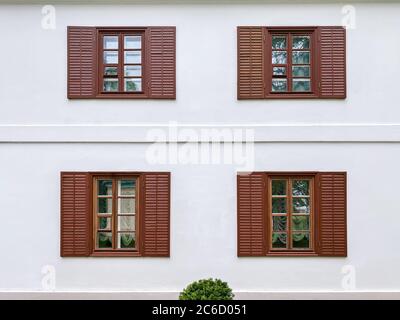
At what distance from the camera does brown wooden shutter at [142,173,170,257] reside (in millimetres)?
9516

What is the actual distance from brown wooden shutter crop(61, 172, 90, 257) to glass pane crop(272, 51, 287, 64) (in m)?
3.94

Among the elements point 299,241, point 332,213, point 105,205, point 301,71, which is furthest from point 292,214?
point 105,205

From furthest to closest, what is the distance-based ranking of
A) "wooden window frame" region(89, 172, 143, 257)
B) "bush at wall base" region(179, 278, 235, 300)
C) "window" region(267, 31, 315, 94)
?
"window" region(267, 31, 315, 94) → "wooden window frame" region(89, 172, 143, 257) → "bush at wall base" region(179, 278, 235, 300)

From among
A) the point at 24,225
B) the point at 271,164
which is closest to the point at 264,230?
the point at 271,164

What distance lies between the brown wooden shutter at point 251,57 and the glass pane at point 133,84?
180cm

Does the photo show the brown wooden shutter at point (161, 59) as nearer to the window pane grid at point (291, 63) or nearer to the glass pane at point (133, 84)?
the glass pane at point (133, 84)

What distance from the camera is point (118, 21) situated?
31.9ft

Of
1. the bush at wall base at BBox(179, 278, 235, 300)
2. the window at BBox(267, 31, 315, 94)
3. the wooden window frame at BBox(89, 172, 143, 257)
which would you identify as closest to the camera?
the bush at wall base at BBox(179, 278, 235, 300)

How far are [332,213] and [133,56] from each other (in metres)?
4.52

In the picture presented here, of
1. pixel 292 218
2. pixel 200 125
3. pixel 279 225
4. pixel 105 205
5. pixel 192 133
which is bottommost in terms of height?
pixel 279 225

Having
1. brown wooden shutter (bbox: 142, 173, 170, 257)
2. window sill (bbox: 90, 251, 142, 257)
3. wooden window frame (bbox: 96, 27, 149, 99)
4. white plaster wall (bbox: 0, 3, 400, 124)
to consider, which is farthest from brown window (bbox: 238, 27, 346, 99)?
window sill (bbox: 90, 251, 142, 257)

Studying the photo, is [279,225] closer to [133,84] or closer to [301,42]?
[301,42]

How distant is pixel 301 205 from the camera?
9.64 metres

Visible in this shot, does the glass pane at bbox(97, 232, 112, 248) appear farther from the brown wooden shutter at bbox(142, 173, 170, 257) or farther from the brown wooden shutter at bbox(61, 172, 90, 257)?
the brown wooden shutter at bbox(142, 173, 170, 257)
